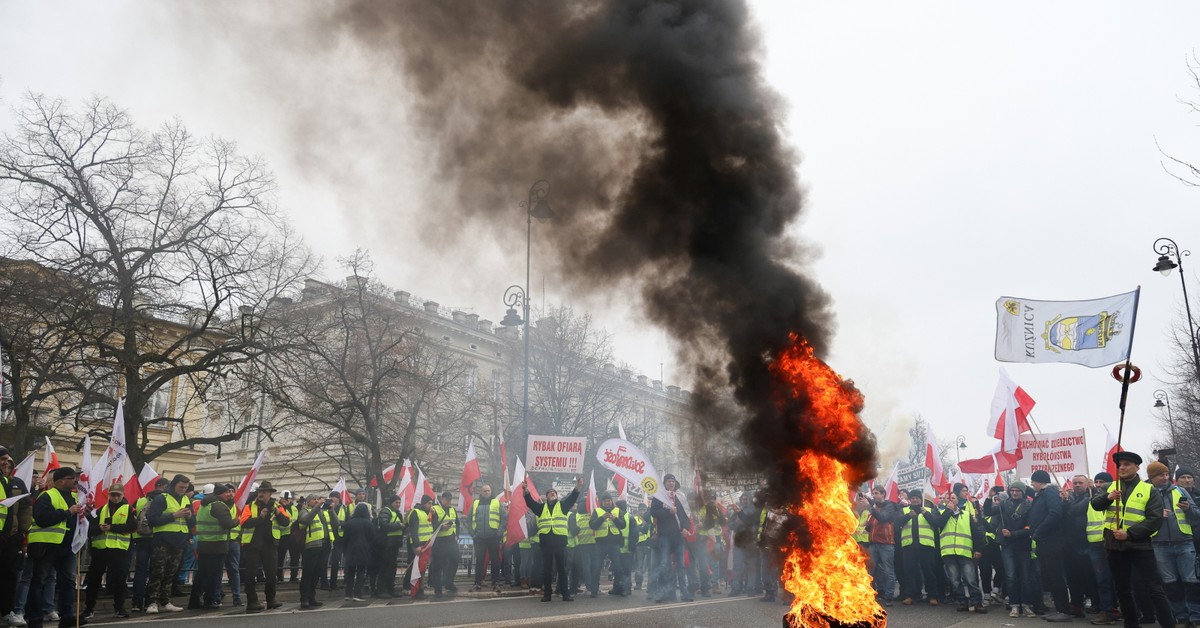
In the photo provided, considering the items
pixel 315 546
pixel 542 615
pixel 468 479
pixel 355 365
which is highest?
pixel 355 365

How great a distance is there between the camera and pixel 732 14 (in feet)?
35.5

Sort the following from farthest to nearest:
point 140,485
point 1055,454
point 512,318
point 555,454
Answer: point 512,318
point 555,454
point 1055,454
point 140,485

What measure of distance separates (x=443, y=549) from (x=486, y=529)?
4.70 ft

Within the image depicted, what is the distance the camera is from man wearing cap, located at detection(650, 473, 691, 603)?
1421 centimetres

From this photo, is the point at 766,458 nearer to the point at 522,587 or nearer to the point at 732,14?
the point at 732,14

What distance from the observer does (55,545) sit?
958 centimetres

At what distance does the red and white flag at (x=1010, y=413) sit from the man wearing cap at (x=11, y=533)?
48.2 ft

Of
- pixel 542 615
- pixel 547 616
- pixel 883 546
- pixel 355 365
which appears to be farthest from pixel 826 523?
pixel 355 365

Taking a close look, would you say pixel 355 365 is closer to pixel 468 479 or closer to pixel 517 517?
pixel 468 479

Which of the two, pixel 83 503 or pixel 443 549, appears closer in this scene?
pixel 83 503

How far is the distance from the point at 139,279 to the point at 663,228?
13811mm

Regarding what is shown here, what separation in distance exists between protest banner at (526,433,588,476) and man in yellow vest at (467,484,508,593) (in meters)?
1.27

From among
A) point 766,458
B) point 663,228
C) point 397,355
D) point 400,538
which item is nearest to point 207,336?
point 397,355

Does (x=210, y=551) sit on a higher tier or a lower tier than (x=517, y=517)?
lower
